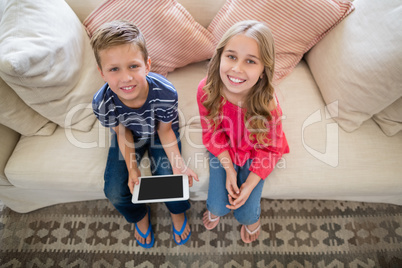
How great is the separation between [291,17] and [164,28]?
0.57 meters

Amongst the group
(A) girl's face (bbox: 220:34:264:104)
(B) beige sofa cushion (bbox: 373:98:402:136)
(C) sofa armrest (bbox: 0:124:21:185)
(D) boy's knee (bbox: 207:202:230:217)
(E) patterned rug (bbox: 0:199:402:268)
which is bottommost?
(E) patterned rug (bbox: 0:199:402:268)

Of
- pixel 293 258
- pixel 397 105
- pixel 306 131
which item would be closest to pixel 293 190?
pixel 306 131

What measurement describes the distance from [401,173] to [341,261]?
1.66ft

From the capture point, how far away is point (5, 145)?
3.31 feet

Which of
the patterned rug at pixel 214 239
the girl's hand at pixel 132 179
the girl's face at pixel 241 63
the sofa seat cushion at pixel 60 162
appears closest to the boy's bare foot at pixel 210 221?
the patterned rug at pixel 214 239

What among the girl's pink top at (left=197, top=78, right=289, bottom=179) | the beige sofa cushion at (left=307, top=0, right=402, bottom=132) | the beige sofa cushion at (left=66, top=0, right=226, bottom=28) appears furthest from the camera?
the beige sofa cushion at (left=66, top=0, right=226, bottom=28)

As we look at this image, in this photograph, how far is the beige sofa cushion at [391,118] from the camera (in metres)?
0.96

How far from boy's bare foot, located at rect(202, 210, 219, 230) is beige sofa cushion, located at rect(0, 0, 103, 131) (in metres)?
0.72

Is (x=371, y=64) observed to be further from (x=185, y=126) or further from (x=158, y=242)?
(x=158, y=242)

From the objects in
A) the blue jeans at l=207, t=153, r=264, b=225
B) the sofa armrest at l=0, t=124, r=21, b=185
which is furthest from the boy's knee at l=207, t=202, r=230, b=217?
the sofa armrest at l=0, t=124, r=21, b=185

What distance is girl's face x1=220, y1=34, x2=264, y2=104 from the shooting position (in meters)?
0.77

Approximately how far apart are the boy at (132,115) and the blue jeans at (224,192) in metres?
0.10

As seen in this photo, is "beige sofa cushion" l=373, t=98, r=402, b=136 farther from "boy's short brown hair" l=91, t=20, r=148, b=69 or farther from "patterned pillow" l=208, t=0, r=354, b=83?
"boy's short brown hair" l=91, t=20, r=148, b=69

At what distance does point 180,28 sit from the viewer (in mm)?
1083
